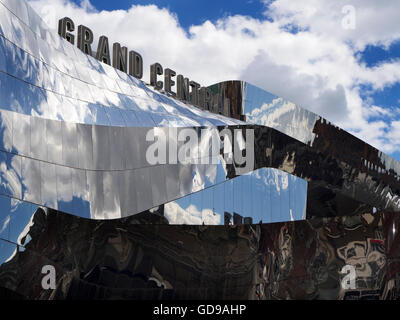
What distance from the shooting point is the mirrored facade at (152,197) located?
1934 centimetres

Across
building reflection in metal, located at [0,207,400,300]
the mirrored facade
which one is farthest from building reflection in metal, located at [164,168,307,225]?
building reflection in metal, located at [0,207,400,300]

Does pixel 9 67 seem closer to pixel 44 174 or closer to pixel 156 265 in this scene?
pixel 44 174

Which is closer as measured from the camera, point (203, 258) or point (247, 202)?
point (247, 202)

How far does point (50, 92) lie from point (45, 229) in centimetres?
592

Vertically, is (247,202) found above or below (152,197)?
above

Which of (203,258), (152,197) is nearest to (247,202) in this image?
(203,258)

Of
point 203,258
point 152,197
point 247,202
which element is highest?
point 247,202

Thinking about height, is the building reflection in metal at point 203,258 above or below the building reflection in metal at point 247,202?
below

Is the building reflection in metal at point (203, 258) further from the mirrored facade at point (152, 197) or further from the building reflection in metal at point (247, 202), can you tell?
the building reflection in metal at point (247, 202)

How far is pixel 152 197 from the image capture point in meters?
23.7

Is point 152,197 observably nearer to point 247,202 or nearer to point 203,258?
point 203,258

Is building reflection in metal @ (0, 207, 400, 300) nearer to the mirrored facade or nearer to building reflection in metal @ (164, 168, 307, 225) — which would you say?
the mirrored facade

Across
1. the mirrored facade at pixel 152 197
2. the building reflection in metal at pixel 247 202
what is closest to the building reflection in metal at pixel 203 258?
the mirrored facade at pixel 152 197
